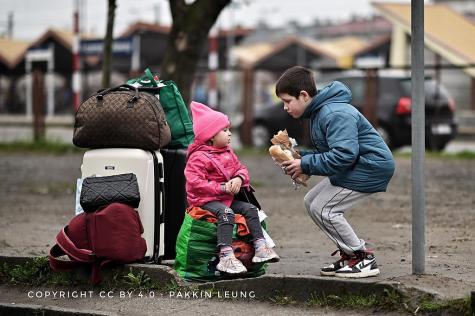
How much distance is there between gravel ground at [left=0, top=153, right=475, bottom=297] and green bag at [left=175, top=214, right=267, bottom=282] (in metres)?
0.47

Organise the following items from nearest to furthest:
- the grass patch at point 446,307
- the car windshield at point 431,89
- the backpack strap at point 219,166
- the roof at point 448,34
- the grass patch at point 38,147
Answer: the grass patch at point 446,307, the backpack strap at point 219,166, the car windshield at point 431,89, the grass patch at point 38,147, the roof at point 448,34

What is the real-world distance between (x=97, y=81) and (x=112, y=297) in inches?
1007

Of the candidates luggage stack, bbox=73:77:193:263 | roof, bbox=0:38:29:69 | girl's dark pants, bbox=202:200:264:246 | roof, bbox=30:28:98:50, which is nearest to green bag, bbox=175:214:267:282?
girl's dark pants, bbox=202:200:264:246

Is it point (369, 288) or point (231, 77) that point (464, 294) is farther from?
point (231, 77)

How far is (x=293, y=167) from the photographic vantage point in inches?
258

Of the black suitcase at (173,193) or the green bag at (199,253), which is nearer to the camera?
the green bag at (199,253)

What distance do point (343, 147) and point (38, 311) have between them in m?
2.18

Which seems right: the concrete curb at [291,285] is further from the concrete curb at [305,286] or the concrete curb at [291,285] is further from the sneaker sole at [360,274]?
the sneaker sole at [360,274]

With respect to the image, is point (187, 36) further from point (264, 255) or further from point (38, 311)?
point (38, 311)

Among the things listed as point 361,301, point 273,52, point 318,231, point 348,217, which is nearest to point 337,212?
point 361,301

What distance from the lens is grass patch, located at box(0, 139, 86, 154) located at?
21.5 m

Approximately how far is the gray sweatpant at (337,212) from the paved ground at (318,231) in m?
0.30

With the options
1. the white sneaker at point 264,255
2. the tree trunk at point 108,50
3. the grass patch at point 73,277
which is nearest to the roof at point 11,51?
the tree trunk at point 108,50

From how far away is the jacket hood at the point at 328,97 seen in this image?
6.57 m
